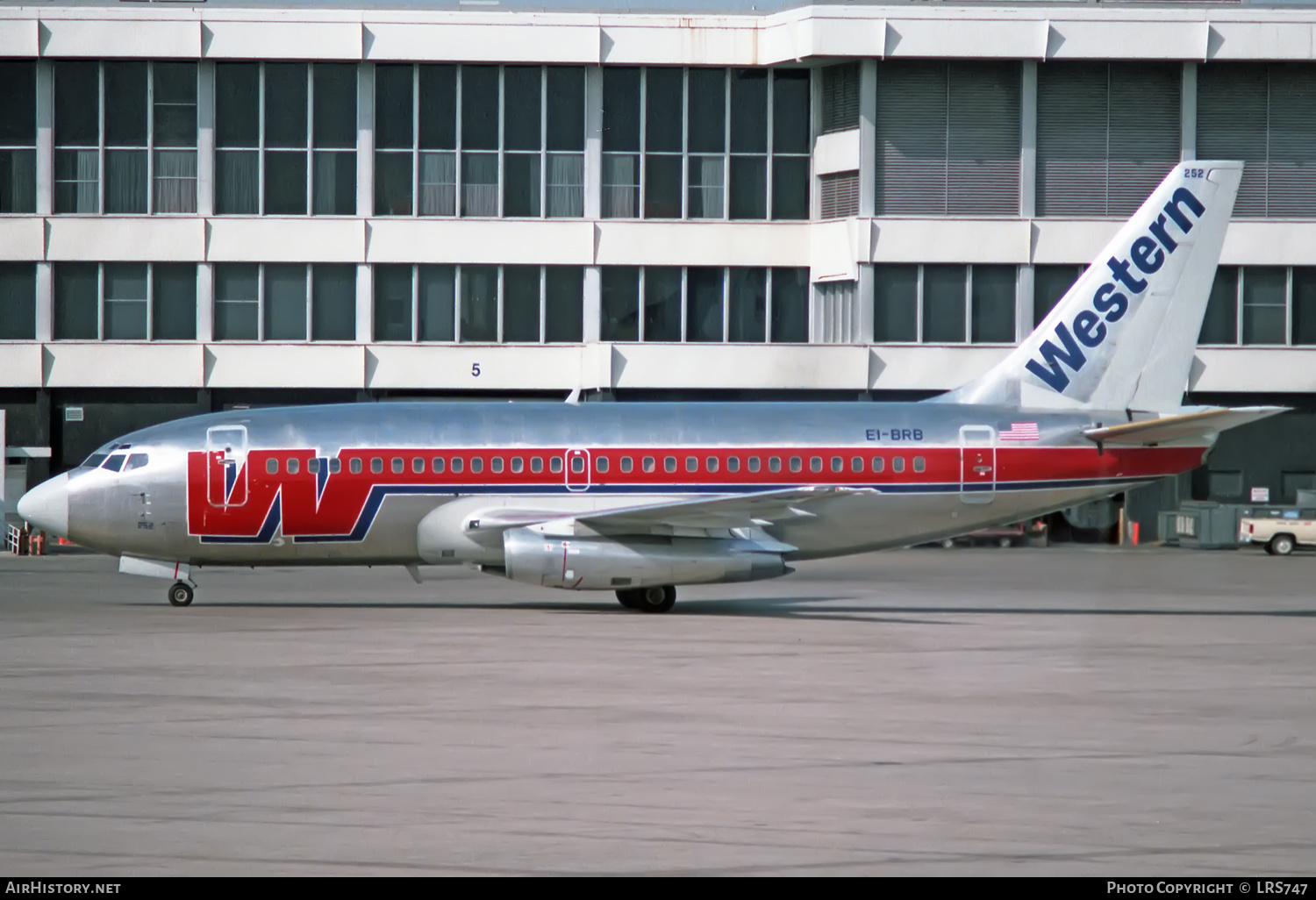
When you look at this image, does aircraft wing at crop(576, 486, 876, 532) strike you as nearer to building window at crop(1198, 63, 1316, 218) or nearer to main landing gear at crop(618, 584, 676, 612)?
main landing gear at crop(618, 584, 676, 612)

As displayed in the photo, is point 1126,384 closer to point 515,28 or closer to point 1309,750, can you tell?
point 1309,750

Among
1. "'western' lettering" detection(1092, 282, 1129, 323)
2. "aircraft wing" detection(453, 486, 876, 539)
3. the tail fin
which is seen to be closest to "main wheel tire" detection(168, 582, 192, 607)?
"aircraft wing" detection(453, 486, 876, 539)

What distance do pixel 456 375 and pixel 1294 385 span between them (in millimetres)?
27304

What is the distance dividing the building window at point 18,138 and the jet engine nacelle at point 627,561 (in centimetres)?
3302

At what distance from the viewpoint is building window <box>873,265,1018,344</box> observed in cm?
5400

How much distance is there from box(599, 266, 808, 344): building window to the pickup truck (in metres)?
15.4

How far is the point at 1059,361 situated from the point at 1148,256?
2.62m

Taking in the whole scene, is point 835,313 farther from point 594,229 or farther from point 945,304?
point 594,229

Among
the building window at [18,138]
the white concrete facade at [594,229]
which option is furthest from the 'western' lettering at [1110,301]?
the building window at [18,138]

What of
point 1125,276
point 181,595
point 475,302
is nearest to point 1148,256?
point 1125,276

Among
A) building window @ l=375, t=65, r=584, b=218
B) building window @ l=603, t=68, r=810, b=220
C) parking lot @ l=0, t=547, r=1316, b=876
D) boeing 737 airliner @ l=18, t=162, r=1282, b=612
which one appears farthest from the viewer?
building window @ l=603, t=68, r=810, b=220

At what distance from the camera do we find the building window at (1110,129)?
176ft

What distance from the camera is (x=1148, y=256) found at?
102ft

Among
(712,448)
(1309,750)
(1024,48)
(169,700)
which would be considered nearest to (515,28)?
(1024,48)
